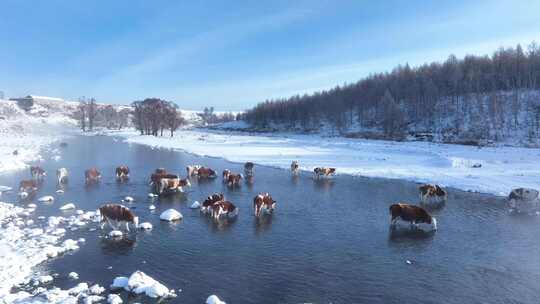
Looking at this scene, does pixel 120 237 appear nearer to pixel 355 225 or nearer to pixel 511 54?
pixel 355 225

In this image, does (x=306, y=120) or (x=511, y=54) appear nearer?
(x=511, y=54)

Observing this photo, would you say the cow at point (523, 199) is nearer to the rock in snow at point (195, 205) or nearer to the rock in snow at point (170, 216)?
the rock in snow at point (195, 205)

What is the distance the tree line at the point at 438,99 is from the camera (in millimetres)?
76812

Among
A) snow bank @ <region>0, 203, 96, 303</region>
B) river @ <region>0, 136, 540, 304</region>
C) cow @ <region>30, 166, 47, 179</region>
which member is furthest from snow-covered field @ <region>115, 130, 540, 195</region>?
snow bank @ <region>0, 203, 96, 303</region>

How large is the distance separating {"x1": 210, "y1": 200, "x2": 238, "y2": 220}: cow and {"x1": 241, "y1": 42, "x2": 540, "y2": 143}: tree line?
5964 centimetres

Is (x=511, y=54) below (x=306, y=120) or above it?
above

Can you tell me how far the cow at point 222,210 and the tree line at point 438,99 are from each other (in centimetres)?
5964

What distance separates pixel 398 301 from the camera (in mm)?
9547

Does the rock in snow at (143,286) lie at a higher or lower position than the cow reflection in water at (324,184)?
lower

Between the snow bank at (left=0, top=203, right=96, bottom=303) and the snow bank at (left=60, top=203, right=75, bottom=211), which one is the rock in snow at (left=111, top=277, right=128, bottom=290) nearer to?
the snow bank at (left=0, top=203, right=96, bottom=303)

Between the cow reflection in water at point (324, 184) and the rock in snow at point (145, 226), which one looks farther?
the cow reflection in water at point (324, 184)

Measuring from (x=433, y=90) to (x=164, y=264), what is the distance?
91444mm

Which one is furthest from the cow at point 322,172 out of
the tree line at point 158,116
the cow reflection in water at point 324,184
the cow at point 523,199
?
the tree line at point 158,116

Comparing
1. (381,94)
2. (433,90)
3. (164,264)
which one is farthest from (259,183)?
(381,94)
